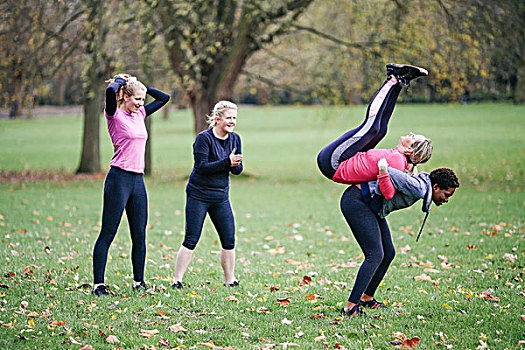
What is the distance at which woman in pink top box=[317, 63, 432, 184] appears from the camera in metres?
4.93

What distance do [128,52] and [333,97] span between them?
6.84 m

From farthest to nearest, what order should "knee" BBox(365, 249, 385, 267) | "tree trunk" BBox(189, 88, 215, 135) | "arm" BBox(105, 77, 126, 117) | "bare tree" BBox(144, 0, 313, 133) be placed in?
1. "tree trunk" BBox(189, 88, 215, 135)
2. "bare tree" BBox(144, 0, 313, 133)
3. "arm" BBox(105, 77, 126, 117)
4. "knee" BBox(365, 249, 385, 267)

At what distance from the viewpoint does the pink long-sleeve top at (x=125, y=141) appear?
5.64 m

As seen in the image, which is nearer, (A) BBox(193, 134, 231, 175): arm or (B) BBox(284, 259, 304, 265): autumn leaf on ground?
(A) BBox(193, 134, 231, 175): arm

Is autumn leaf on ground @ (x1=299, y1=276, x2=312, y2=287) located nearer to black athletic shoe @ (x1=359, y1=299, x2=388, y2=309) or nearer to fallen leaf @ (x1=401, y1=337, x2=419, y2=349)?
black athletic shoe @ (x1=359, y1=299, x2=388, y2=309)

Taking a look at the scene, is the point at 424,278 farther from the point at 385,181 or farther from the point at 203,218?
the point at 203,218

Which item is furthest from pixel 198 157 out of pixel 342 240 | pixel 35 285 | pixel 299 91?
pixel 299 91

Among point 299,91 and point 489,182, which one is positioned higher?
point 299,91

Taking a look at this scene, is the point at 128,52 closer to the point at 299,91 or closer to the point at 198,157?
the point at 299,91

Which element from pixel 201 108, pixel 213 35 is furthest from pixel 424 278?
pixel 201 108

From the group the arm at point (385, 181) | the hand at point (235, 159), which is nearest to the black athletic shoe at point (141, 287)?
the hand at point (235, 159)

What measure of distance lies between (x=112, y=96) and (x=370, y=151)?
8.02 feet

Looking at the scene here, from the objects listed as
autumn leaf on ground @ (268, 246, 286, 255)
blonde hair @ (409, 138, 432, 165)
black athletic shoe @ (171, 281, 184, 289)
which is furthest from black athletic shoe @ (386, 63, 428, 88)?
autumn leaf on ground @ (268, 246, 286, 255)

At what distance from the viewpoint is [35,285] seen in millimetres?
6008
